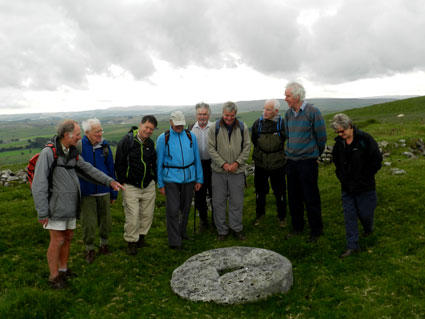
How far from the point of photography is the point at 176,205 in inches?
393

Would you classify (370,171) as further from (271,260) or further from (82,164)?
(82,164)

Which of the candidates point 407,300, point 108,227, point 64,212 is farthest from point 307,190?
point 64,212

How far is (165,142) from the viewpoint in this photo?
31.5 feet

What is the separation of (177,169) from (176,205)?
1.17 metres

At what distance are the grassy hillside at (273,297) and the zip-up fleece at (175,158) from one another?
2.38 m

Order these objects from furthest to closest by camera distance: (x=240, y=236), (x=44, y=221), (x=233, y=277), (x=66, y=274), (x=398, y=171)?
(x=398, y=171), (x=240, y=236), (x=66, y=274), (x=233, y=277), (x=44, y=221)

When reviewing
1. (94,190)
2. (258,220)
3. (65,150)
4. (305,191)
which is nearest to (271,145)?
(305,191)

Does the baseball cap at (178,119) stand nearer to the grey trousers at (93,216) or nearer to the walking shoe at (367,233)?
the grey trousers at (93,216)

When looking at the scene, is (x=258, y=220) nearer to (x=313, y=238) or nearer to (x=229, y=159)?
(x=313, y=238)

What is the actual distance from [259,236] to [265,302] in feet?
13.4

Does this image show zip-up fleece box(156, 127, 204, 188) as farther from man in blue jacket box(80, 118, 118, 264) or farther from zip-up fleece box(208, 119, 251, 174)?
man in blue jacket box(80, 118, 118, 264)

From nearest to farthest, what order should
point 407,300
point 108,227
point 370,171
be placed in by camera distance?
point 407,300, point 370,171, point 108,227

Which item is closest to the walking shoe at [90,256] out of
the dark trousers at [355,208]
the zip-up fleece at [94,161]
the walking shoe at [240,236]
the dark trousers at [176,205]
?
the zip-up fleece at [94,161]

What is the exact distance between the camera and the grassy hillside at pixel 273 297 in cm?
662
